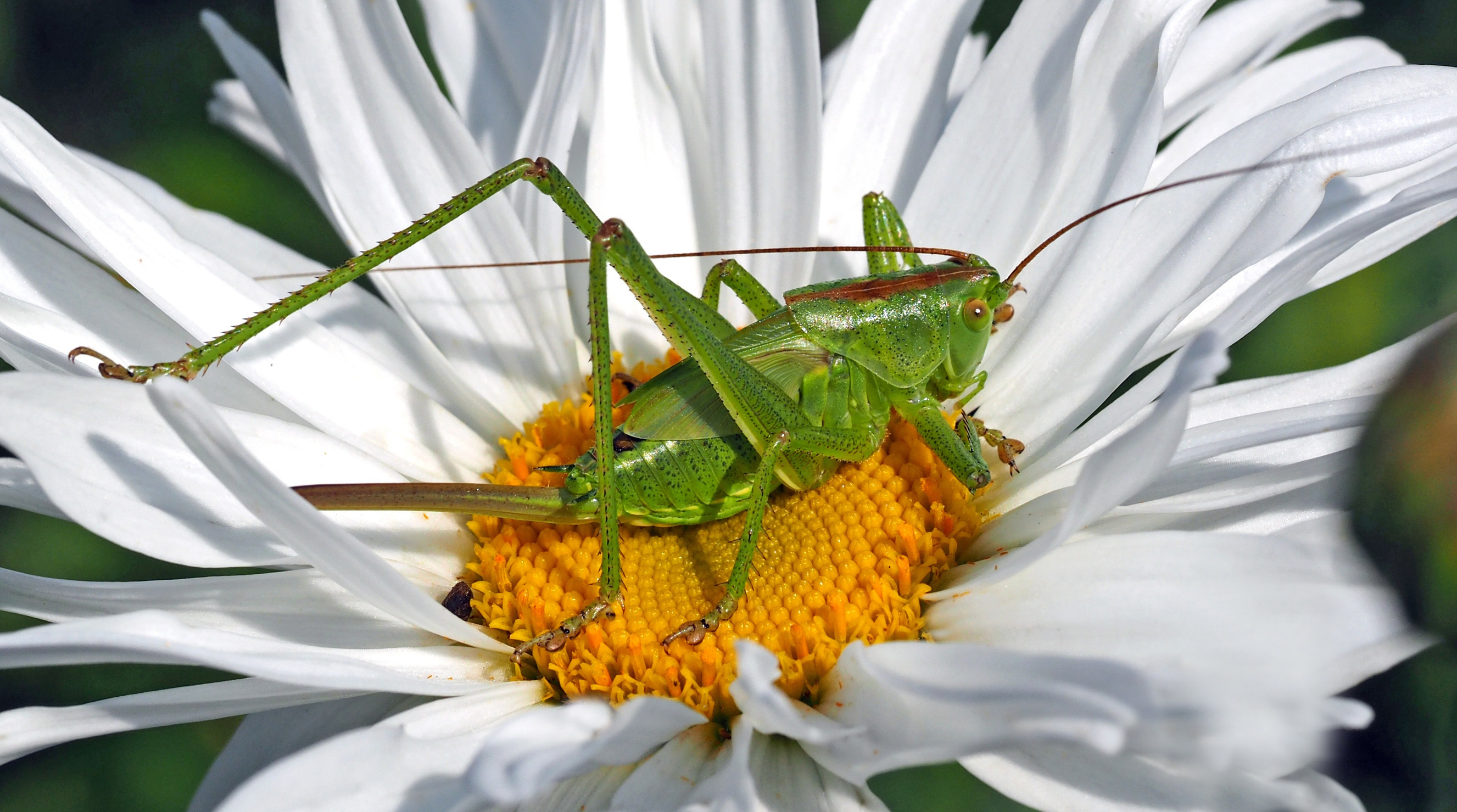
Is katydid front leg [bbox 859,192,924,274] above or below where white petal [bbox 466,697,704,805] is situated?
above

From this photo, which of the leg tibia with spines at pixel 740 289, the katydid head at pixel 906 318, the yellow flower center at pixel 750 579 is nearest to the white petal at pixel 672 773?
the yellow flower center at pixel 750 579

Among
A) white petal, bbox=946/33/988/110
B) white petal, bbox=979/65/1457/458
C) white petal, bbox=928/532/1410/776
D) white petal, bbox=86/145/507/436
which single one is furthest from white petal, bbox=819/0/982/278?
white petal, bbox=928/532/1410/776

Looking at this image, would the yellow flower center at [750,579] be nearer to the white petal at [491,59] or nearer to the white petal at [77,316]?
the white petal at [77,316]

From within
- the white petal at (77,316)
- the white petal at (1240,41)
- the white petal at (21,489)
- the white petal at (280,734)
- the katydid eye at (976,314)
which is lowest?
the white petal at (280,734)

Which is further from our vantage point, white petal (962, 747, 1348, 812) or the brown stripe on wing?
the brown stripe on wing

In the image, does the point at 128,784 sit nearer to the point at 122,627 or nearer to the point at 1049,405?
the point at 122,627

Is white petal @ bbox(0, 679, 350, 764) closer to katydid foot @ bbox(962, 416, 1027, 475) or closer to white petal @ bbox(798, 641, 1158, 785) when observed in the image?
white petal @ bbox(798, 641, 1158, 785)
